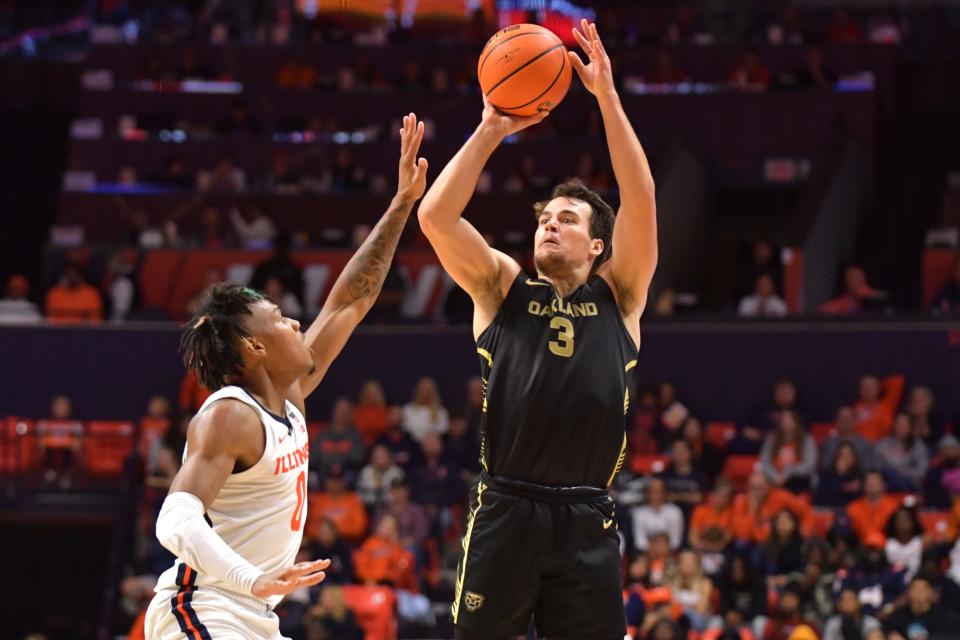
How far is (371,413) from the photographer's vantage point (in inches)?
599

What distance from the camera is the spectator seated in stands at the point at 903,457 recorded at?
44.3 ft

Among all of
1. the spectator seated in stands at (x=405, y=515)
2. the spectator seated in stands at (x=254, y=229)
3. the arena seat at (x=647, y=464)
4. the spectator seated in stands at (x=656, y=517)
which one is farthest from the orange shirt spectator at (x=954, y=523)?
the spectator seated in stands at (x=254, y=229)

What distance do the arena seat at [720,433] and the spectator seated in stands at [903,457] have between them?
60.5 inches

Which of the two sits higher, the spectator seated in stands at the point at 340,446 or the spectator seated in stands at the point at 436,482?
the spectator seated in stands at the point at 340,446

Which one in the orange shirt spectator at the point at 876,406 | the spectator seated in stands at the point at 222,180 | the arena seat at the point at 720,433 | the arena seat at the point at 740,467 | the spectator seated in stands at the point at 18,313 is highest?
the spectator seated in stands at the point at 222,180

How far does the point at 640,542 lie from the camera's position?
12883mm

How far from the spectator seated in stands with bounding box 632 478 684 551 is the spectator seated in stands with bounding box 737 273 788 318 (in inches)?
150

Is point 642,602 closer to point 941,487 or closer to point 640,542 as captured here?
point 640,542

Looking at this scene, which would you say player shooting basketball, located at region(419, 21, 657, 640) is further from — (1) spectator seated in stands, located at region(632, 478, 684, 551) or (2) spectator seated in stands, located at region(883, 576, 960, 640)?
(1) spectator seated in stands, located at region(632, 478, 684, 551)

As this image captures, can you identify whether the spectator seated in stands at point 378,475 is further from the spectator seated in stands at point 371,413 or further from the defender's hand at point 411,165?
the defender's hand at point 411,165

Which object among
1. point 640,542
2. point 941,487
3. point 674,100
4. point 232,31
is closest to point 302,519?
point 640,542

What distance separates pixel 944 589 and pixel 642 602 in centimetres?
248

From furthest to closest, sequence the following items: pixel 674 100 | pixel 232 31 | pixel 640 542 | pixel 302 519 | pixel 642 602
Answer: pixel 232 31 → pixel 674 100 → pixel 640 542 → pixel 642 602 → pixel 302 519

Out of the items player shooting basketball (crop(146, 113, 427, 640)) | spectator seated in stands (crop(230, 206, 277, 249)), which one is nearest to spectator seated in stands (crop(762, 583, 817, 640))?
player shooting basketball (crop(146, 113, 427, 640))
